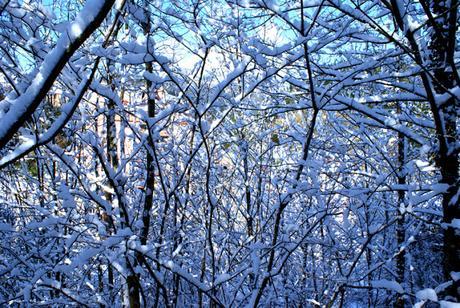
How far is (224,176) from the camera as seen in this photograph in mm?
6363

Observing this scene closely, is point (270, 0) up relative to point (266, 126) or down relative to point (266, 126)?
down

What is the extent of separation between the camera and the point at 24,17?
2113mm

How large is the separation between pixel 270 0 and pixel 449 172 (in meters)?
2.03

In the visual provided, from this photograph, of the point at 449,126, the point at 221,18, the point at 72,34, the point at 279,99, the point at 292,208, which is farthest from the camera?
the point at 292,208

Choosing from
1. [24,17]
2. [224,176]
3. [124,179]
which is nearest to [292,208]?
[224,176]

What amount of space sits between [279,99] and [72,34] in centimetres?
306

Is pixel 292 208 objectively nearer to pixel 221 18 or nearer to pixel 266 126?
pixel 266 126

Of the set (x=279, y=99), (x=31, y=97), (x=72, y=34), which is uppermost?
(x=279, y=99)

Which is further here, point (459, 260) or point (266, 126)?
point (266, 126)

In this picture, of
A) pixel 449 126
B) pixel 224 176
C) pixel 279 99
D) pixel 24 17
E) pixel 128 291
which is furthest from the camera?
pixel 224 176

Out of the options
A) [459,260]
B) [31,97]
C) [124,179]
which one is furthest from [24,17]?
[459,260]

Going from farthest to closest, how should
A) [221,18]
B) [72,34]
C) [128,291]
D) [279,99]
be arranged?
[279,99]
[128,291]
[221,18]
[72,34]

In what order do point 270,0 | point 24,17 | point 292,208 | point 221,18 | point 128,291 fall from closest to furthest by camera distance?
point 24,17
point 270,0
point 221,18
point 128,291
point 292,208

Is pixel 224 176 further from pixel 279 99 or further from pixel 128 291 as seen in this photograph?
pixel 128 291
